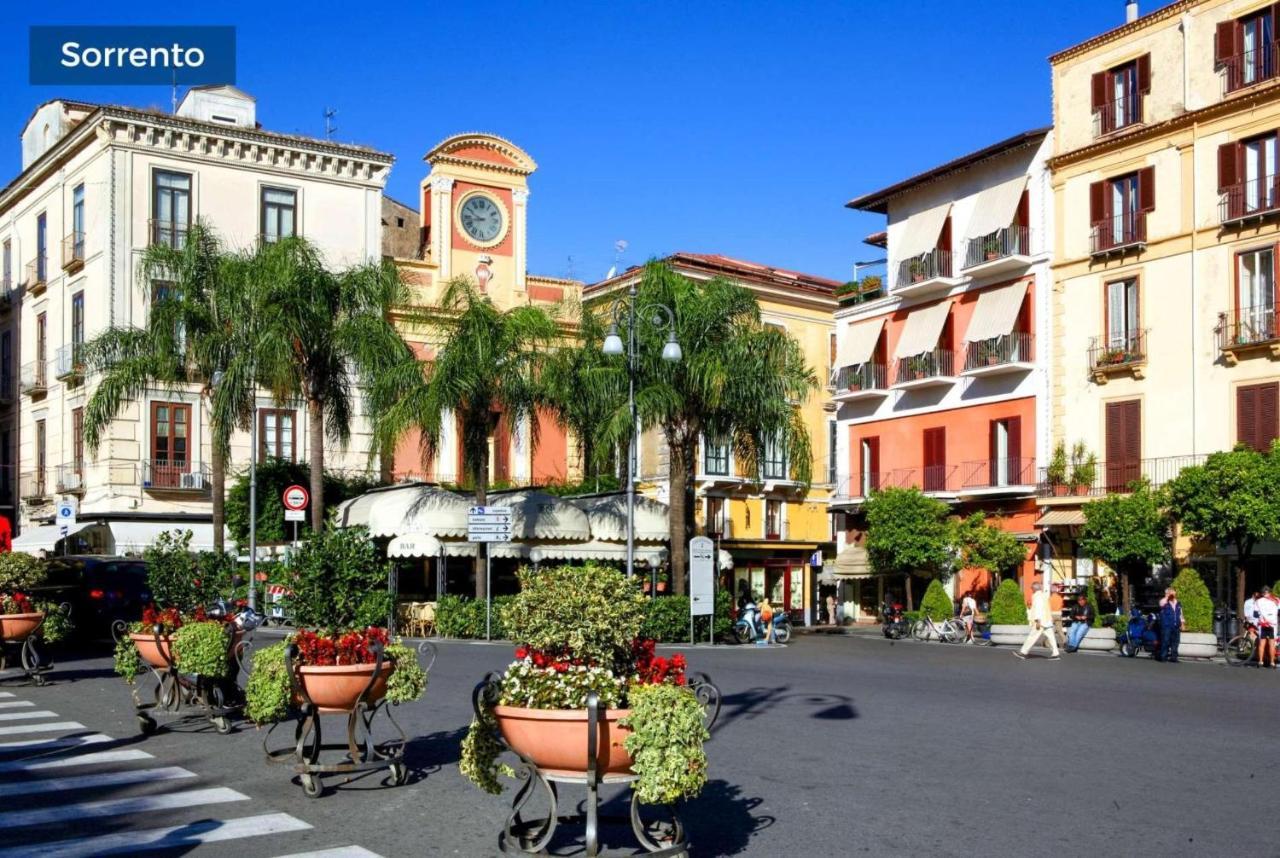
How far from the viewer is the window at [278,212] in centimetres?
4750

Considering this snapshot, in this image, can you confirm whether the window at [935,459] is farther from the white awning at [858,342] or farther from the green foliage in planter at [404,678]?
the green foliage in planter at [404,678]

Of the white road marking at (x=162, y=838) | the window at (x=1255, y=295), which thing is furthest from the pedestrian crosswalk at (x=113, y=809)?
the window at (x=1255, y=295)

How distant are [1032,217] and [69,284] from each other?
3179 centimetres

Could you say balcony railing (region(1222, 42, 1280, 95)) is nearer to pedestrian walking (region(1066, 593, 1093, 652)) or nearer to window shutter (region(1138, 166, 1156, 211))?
window shutter (region(1138, 166, 1156, 211))

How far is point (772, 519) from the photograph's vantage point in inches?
2196

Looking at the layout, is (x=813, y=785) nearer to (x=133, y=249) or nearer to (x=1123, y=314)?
(x=1123, y=314)

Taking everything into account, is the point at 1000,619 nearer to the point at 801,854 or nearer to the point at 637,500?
the point at 637,500

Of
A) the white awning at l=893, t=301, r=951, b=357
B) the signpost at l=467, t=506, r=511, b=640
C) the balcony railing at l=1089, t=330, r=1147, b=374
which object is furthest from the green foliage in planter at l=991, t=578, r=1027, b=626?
the signpost at l=467, t=506, r=511, b=640

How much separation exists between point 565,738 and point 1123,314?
3552 centimetres

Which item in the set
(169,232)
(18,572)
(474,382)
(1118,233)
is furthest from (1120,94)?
(18,572)

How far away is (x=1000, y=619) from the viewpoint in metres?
35.7

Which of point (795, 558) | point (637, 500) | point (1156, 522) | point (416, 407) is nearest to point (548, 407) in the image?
point (416, 407)

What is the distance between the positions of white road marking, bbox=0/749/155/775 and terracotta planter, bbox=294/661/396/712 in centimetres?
257

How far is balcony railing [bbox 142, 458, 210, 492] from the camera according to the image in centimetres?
4384
